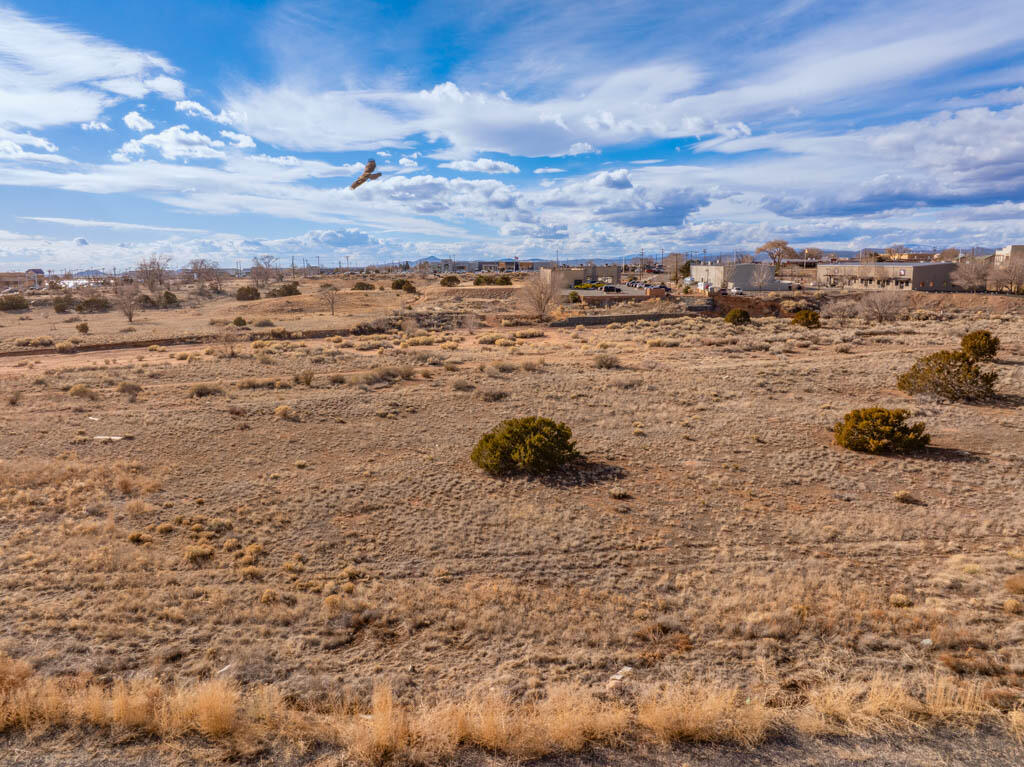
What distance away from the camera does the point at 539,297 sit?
48.6 m

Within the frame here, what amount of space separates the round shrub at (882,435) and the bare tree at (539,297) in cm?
3374

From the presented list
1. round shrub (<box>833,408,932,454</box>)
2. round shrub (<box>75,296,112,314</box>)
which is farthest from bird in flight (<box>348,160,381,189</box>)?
round shrub (<box>75,296,112,314</box>)

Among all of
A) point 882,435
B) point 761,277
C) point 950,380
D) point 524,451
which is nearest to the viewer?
point 524,451

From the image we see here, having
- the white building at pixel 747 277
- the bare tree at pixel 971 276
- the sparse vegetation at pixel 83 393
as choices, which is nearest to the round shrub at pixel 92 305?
the sparse vegetation at pixel 83 393

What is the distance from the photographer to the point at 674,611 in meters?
8.12

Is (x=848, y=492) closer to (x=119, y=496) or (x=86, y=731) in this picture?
(x=86, y=731)

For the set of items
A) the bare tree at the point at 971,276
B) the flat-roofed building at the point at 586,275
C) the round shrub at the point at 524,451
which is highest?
the flat-roofed building at the point at 586,275

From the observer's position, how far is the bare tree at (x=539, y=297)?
48656 millimetres

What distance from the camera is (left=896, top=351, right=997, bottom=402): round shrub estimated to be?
18.2m

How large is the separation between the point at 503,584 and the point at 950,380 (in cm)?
1779

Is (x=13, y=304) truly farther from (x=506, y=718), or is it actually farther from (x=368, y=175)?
(x=506, y=718)

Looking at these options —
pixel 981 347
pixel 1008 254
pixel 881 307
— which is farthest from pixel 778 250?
pixel 981 347

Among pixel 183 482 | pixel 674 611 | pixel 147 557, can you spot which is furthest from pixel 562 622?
pixel 183 482

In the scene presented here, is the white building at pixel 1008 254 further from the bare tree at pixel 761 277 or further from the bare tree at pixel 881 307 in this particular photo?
the bare tree at pixel 881 307
